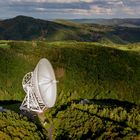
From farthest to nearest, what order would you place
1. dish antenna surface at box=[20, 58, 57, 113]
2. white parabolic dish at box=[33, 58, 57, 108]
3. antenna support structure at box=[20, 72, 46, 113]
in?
antenna support structure at box=[20, 72, 46, 113] → dish antenna surface at box=[20, 58, 57, 113] → white parabolic dish at box=[33, 58, 57, 108]

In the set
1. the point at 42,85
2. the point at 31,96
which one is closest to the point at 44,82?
the point at 42,85

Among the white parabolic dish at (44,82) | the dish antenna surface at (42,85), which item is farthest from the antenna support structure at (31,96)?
the white parabolic dish at (44,82)

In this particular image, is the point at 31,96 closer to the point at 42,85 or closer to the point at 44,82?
the point at 44,82

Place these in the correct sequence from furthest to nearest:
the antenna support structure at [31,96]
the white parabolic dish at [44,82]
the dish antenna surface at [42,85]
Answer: the antenna support structure at [31,96] → the dish antenna surface at [42,85] → the white parabolic dish at [44,82]

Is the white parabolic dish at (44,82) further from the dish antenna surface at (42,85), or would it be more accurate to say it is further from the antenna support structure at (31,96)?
the antenna support structure at (31,96)

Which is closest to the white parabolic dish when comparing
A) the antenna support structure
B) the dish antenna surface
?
the dish antenna surface

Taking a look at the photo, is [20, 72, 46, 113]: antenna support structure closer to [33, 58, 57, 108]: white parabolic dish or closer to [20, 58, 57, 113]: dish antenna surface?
[20, 58, 57, 113]: dish antenna surface

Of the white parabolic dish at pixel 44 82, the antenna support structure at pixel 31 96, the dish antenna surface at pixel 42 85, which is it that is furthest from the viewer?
the antenna support structure at pixel 31 96

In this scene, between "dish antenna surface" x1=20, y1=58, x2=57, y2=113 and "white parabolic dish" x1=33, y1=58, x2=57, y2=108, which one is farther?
"dish antenna surface" x1=20, y1=58, x2=57, y2=113
